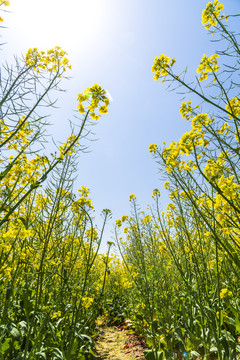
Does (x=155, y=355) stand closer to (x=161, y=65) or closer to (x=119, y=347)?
(x=119, y=347)

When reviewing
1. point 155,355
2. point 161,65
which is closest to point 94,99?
point 161,65

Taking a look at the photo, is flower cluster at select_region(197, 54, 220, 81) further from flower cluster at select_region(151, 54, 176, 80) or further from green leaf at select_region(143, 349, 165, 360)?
green leaf at select_region(143, 349, 165, 360)

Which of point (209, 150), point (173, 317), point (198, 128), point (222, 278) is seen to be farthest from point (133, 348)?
point (198, 128)

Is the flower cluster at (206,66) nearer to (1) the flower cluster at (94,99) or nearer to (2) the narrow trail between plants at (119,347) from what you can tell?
(1) the flower cluster at (94,99)

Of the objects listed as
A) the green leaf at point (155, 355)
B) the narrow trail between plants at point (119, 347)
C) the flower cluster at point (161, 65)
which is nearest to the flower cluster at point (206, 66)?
the flower cluster at point (161, 65)

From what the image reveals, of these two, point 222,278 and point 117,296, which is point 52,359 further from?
point 117,296

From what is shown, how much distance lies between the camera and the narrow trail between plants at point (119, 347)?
423 cm

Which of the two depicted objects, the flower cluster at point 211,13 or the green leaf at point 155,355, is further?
the green leaf at point 155,355

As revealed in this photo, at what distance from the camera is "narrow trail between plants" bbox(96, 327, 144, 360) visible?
423cm

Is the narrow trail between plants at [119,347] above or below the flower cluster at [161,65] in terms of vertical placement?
below

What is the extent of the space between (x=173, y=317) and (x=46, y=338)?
221cm

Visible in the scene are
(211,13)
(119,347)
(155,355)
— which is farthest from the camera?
(119,347)

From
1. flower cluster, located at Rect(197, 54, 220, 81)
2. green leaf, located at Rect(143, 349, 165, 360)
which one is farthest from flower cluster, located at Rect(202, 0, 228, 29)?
green leaf, located at Rect(143, 349, 165, 360)

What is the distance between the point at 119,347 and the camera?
4.95 meters
